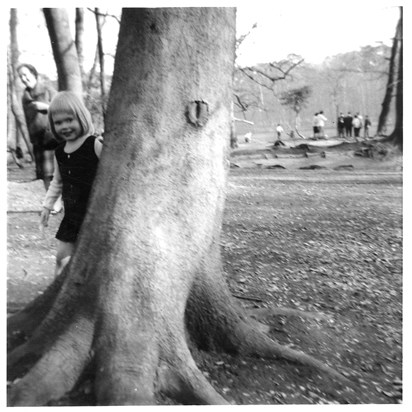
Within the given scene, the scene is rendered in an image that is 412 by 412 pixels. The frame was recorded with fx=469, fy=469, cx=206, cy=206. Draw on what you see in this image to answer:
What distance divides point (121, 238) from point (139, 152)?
436 millimetres

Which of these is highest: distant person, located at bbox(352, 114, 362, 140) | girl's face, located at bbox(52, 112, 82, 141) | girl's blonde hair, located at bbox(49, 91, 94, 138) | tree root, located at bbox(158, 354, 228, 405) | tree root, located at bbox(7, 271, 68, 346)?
distant person, located at bbox(352, 114, 362, 140)

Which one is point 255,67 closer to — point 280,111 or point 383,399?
point 280,111

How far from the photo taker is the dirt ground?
8.34 ft

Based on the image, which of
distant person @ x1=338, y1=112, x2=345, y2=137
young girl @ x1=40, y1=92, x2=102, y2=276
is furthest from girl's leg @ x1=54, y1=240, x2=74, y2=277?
distant person @ x1=338, y1=112, x2=345, y2=137

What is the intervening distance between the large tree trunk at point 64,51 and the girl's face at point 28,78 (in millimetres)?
1548

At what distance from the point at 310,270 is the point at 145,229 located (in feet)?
6.91

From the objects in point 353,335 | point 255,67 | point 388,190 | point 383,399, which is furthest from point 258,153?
point 383,399

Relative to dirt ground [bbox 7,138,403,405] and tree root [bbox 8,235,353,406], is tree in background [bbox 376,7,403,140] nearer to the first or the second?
dirt ground [bbox 7,138,403,405]

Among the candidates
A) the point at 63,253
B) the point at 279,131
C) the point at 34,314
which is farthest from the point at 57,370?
the point at 279,131

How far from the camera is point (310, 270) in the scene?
13.1 ft

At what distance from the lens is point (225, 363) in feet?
8.39

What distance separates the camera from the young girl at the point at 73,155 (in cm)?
275

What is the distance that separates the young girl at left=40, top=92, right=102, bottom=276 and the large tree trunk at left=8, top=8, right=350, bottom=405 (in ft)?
1.28
